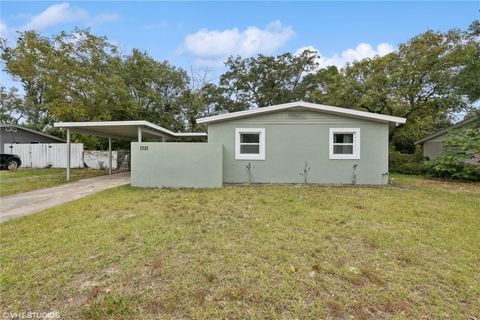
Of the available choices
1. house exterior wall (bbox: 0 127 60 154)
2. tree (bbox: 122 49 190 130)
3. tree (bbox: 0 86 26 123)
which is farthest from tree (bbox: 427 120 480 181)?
tree (bbox: 0 86 26 123)

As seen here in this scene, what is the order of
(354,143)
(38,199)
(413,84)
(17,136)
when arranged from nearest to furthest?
1. (38,199)
2. (354,143)
3. (413,84)
4. (17,136)

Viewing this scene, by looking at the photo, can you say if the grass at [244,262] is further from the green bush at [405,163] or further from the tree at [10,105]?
the tree at [10,105]

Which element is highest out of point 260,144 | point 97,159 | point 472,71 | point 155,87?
point 155,87

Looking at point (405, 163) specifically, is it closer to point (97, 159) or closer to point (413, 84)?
point (413, 84)

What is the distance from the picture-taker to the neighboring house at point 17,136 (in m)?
17.6

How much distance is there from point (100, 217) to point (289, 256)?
3.85 metres

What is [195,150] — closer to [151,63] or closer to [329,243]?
[329,243]

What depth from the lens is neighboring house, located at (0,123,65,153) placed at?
1756 centimetres

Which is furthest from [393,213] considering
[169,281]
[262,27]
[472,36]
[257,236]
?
[262,27]

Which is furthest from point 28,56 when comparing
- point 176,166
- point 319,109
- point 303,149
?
point 319,109

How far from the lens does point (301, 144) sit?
29.1 ft

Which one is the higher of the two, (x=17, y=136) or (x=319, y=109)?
(x=319, y=109)

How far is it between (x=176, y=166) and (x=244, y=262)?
5.82 metres

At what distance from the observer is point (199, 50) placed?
68.2 ft
